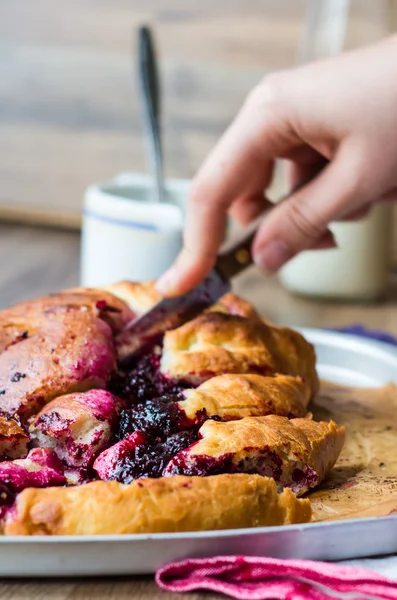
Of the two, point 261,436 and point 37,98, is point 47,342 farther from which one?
point 37,98

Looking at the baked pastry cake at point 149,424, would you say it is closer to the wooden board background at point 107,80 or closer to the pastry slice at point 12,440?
the pastry slice at point 12,440

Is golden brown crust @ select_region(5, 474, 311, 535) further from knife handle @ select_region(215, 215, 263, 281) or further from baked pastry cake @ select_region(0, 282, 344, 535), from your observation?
knife handle @ select_region(215, 215, 263, 281)

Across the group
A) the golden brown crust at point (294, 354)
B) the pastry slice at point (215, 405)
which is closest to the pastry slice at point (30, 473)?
the pastry slice at point (215, 405)

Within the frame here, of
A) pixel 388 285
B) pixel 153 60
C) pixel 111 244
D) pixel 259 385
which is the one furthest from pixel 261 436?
pixel 388 285

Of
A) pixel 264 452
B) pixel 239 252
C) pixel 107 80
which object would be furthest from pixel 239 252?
pixel 107 80

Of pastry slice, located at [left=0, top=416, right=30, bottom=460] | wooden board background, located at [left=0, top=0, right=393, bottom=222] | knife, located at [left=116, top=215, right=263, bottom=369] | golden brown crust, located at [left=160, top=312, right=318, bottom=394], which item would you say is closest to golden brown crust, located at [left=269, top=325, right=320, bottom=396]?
golden brown crust, located at [left=160, top=312, right=318, bottom=394]

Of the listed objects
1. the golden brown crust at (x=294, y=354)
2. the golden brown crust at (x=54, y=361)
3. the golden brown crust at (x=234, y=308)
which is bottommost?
the golden brown crust at (x=294, y=354)

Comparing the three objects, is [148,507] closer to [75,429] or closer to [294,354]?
[75,429]
